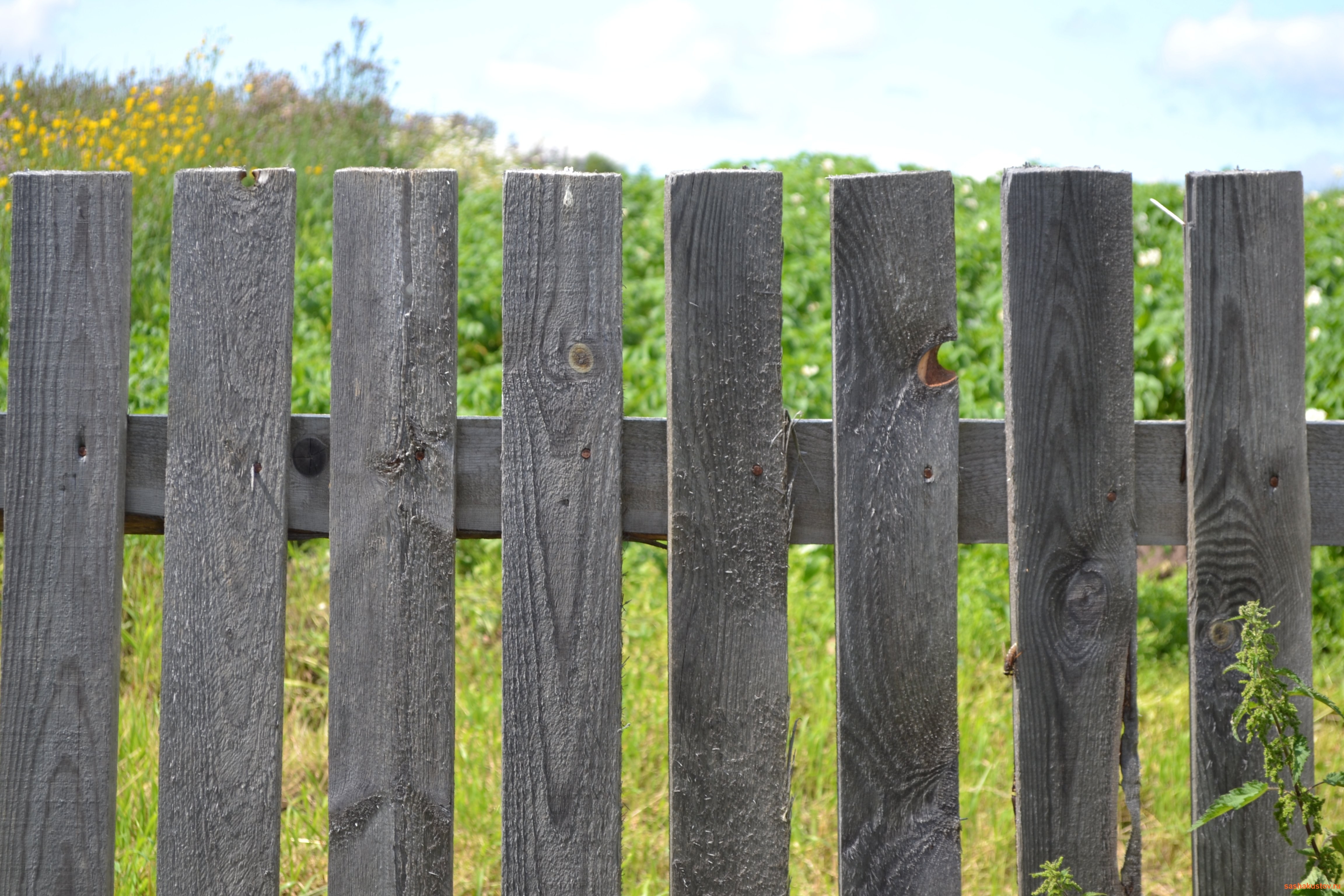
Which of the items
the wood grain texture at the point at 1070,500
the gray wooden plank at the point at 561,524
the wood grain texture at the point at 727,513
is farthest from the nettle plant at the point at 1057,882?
the gray wooden plank at the point at 561,524

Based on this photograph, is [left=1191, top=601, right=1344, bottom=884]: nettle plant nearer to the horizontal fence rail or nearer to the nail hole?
the horizontal fence rail

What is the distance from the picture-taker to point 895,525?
154 cm

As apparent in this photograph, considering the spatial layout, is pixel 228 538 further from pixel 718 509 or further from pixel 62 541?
pixel 718 509

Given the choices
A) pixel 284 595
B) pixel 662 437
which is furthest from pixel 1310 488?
pixel 284 595

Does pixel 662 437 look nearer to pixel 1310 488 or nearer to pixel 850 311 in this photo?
pixel 850 311

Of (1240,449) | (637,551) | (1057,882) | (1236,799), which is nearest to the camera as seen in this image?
(1236,799)

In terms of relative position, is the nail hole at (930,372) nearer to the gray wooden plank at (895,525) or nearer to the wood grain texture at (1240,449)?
the gray wooden plank at (895,525)

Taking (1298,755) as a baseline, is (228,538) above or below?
above

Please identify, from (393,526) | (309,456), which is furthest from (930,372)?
(309,456)

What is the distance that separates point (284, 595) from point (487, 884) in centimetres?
127

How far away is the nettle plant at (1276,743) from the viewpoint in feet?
4.48

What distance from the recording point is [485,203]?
303 inches

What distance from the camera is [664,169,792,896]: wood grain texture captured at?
60.3 inches

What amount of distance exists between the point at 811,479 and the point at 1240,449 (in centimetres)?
69
